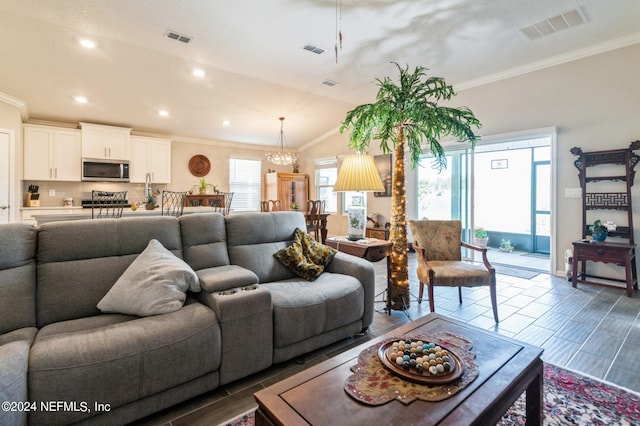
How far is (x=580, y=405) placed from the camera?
173cm

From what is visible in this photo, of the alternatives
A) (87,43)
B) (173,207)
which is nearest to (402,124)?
(87,43)

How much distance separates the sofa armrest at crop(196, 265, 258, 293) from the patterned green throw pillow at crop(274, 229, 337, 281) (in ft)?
1.78

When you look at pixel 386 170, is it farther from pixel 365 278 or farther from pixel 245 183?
pixel 365 278

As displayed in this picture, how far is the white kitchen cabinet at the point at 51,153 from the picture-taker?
5.32 m

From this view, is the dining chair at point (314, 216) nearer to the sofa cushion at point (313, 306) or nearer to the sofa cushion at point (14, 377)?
the sofa cushion at point (313, 306)

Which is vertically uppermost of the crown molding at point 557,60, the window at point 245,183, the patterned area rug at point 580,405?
the crown molding at point 557,60

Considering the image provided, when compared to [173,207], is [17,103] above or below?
above

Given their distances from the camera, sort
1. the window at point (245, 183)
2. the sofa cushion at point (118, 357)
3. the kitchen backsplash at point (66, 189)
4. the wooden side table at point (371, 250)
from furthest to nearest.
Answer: the window at point (245, 183) < the kitchen backsplash at point (66, 189) < the wooden side table at point (371, 250) < the sofa cushion at point (118, 357)

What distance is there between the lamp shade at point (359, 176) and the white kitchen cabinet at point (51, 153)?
5480mm

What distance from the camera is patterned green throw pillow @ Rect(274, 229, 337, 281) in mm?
2648

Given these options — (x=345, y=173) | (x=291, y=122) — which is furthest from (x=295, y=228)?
(x=291, y=122)

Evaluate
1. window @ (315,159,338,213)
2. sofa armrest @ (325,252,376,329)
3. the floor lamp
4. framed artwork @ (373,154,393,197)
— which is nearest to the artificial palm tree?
the floor lamp

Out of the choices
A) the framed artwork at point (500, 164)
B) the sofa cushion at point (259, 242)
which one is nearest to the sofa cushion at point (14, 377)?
the sofa cushion at point (259, 242)

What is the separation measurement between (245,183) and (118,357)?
7.10m
